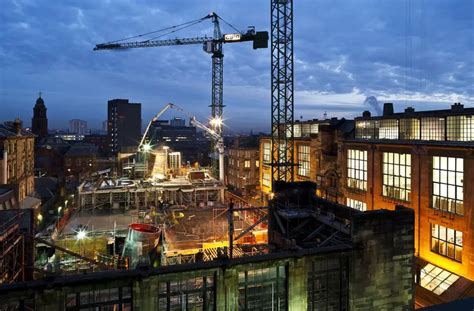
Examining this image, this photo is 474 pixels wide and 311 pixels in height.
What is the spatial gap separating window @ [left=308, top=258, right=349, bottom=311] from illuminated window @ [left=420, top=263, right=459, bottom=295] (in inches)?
605

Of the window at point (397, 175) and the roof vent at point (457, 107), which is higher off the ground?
the roof vent at point (457, 107)

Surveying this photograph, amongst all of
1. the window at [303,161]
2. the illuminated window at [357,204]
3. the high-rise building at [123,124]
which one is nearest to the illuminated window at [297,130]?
the window at [303,161]

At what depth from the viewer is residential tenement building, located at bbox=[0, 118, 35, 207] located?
1815 inches

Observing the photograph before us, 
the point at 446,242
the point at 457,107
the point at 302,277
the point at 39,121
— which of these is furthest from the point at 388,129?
the point at 39,121

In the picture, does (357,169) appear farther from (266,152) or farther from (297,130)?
(266,152)

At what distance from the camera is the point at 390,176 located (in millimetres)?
35688

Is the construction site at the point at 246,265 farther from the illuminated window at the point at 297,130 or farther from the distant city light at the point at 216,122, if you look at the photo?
the distant city light at the point at 216,122

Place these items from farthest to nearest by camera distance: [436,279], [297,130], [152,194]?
[297,130]
[152,194]
[436,279]

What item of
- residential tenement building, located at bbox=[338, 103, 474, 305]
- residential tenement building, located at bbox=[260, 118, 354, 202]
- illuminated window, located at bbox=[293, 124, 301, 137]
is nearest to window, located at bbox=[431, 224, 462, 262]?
residential tenement building, located at bbox=[338, 103, 474, 305]

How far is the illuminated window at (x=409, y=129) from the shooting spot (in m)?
33.7

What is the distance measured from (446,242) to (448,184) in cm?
483

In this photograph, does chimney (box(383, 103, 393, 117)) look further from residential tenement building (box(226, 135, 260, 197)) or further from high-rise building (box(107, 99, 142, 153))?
high-rise building (box(107, 99, 142, 153))

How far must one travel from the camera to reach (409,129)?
114 feet

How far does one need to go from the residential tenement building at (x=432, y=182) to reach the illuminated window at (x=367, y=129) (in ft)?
1.99
